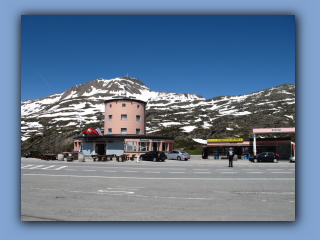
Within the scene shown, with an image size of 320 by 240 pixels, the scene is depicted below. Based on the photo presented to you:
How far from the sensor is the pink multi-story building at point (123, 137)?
134ft

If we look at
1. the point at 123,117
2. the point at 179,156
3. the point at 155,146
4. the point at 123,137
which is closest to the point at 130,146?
the point at 123,137

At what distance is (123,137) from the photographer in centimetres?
4084

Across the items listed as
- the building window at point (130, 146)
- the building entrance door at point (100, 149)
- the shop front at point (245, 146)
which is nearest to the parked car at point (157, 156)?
the building window at point (130, 146)

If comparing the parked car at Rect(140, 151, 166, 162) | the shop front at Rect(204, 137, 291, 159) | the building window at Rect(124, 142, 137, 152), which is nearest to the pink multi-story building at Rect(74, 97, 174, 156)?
the building window at Rect(124, 142, 137, 152)

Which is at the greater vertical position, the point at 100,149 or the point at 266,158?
the point at 100,149

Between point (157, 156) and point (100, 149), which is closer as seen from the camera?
point (157, 156)

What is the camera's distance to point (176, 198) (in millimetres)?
8445

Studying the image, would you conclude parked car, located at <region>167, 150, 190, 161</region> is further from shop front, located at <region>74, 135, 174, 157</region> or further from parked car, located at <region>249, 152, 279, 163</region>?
parked car, located at <region>249, 152, 279, 163</region>

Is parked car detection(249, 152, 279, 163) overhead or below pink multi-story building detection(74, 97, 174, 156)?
below

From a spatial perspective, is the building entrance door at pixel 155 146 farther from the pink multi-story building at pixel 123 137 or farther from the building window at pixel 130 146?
the building window at pixel 130 146

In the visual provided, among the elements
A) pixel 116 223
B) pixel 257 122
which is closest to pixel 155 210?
pixel 116 223

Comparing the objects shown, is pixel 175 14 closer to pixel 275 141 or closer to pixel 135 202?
pixel 135 202

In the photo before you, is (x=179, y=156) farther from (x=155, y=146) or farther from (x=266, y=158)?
(x=266, y=158)

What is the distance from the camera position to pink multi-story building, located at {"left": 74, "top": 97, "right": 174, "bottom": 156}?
4081cm
